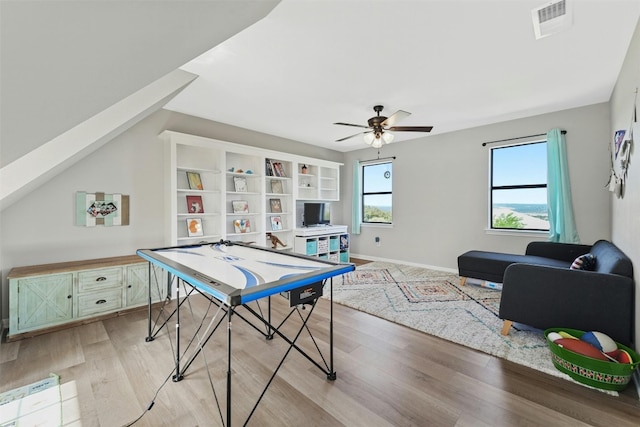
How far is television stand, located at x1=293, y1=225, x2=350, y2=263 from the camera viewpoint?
4973mm

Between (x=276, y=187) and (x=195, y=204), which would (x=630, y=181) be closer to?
(x=276, y=187)

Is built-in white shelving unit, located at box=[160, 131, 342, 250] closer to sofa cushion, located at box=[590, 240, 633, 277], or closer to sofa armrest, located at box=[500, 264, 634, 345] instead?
sofa armrest, located at box=[500, 264, 634, 345]

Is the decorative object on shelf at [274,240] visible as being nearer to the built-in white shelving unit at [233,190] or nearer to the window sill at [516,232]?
the built-in white shelving unit at [233,190]

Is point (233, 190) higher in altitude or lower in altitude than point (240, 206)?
higher

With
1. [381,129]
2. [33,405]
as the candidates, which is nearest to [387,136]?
[381,129]

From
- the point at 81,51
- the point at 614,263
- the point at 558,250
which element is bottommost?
the point at 558,250

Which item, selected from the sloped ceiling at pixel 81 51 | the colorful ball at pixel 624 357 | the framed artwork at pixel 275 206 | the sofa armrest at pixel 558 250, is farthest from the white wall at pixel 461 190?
the sloped ceiling at pixel 81 51

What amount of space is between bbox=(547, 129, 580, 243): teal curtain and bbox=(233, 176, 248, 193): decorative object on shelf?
177 inches

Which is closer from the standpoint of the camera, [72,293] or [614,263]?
[614,263]

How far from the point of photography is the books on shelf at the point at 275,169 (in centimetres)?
467

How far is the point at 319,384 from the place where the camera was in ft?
5.88

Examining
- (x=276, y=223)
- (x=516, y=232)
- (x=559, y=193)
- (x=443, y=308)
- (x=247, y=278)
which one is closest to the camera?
(x=247, y=278)

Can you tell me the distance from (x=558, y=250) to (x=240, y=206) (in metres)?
4.51

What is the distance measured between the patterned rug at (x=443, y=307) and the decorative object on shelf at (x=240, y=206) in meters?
1.87
